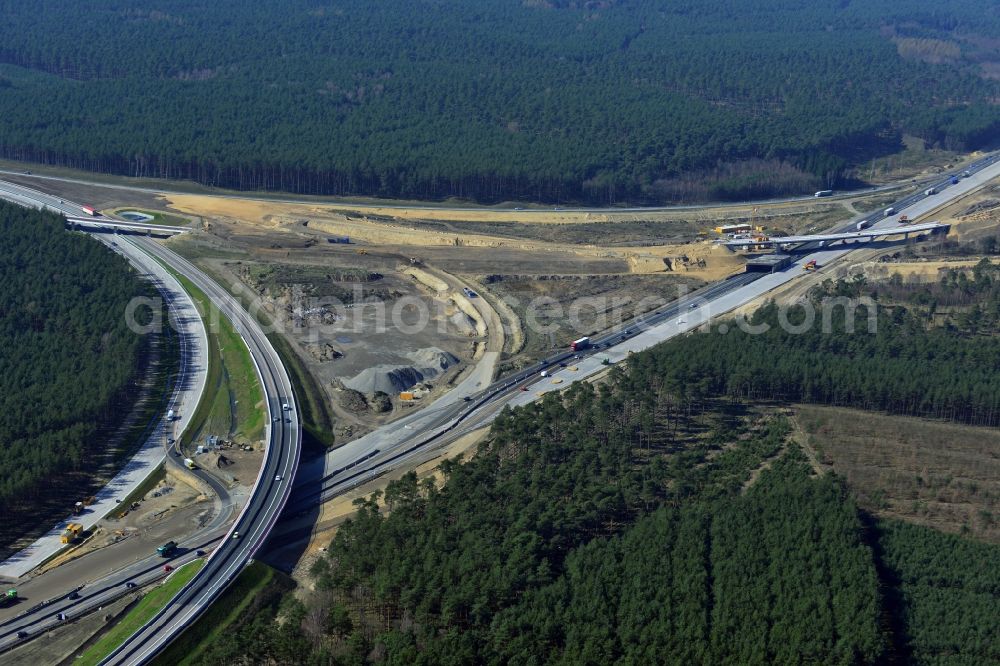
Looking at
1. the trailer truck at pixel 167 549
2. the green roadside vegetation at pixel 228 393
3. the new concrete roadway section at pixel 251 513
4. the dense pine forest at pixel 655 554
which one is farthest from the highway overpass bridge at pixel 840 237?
the trailer truck at pixel 167 549

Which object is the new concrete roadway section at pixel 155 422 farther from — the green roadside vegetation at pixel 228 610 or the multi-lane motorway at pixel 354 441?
the green roadside vegetation at pixel 228 610

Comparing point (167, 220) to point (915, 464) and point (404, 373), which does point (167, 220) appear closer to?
point (404, 373)

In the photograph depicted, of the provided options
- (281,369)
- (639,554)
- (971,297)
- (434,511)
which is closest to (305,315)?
(281,369)

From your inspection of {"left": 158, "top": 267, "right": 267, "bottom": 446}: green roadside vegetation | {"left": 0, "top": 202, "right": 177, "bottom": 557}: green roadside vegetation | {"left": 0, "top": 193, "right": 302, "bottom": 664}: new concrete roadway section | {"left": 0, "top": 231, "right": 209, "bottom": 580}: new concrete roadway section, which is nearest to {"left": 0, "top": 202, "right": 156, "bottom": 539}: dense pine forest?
{"left": 0, "top": 202, "right": 177, "bottom": 557}: green roadside vegetation

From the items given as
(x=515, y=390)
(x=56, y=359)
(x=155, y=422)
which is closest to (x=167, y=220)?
(x=56, y=359)

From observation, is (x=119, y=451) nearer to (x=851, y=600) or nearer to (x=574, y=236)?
(x=851, y=600)

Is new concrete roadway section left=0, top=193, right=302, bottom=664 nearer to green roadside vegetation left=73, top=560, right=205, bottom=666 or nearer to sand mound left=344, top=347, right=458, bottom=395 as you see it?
green roadside vegetation left=73, top=560, right=205, bottom=666

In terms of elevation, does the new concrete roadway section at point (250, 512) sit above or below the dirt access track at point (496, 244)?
below
